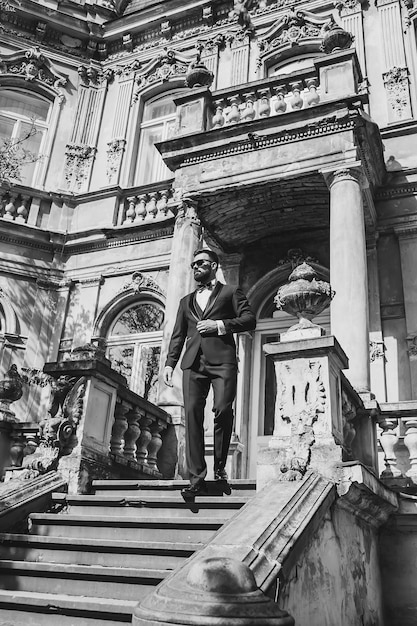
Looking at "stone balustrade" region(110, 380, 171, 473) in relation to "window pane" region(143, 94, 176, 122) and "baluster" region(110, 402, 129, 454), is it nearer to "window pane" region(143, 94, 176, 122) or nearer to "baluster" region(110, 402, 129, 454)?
"baluster" region(110, 402, 129, 454)

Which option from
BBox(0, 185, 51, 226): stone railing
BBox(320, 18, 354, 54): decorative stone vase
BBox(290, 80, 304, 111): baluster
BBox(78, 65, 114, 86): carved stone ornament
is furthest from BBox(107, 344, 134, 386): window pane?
BBox(78, 65, 114, 86): carved stone ornament

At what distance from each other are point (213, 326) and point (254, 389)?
5.37m

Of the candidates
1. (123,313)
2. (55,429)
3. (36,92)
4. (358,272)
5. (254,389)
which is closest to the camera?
(55,429)

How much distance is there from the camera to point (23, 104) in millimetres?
14203

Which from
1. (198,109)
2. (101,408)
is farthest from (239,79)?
(101,408)

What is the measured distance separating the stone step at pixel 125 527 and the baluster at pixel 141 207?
8.00 metres

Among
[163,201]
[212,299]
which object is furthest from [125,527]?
[163,201]

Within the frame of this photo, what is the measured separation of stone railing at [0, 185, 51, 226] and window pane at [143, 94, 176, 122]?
10.8 feet

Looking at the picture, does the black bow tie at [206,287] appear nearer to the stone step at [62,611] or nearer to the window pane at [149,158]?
the stone step at [62,611]

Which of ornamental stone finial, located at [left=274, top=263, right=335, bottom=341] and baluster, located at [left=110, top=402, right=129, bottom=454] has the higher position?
ornamental stone finial, located at [left=274, top=263, right=335, bottom=341]

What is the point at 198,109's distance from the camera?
371 inches

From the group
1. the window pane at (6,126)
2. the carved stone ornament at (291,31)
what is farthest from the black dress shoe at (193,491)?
the window pane at (6,126)

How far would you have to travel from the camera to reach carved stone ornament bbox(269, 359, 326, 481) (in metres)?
4.46

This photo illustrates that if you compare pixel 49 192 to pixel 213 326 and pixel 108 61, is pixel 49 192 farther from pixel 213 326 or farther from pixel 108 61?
pixel 213 326
